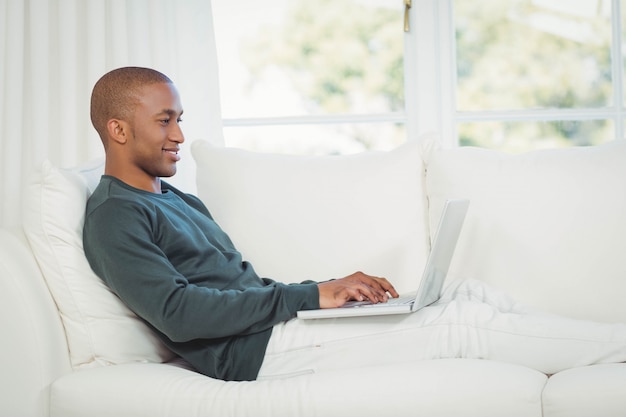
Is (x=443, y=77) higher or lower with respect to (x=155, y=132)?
higher

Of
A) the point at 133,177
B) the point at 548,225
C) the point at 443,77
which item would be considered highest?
the point at 443,77

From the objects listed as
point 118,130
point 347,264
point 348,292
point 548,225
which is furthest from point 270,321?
point 548,225

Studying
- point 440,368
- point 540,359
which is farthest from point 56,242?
point 540,359

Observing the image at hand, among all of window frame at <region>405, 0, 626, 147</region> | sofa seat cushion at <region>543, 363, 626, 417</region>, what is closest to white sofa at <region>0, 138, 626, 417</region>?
sofa seat cushion at <region>543, 363, 626, 417</region>

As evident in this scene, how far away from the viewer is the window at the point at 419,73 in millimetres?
3240

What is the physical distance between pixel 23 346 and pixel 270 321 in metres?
0.50

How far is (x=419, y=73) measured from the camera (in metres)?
3.22

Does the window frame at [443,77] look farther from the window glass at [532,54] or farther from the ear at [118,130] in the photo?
the ear at [118,130]

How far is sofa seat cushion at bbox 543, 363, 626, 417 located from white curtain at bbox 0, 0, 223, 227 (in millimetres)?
1797

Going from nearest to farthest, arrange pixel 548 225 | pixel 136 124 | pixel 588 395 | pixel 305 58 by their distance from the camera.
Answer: pixel 588 395 → pixel 136 124 → pixel 548 225 → pixel 305 58

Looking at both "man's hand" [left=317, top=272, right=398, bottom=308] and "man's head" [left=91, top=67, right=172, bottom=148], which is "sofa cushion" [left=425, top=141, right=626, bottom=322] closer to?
"man's hand" [left=317, top=272, right=398, bottom=308]

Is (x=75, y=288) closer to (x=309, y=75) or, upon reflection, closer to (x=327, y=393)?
(x=327, y=393)

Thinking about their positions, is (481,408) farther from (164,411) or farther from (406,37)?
(406,37)

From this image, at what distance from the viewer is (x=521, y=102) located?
10.8 ft
